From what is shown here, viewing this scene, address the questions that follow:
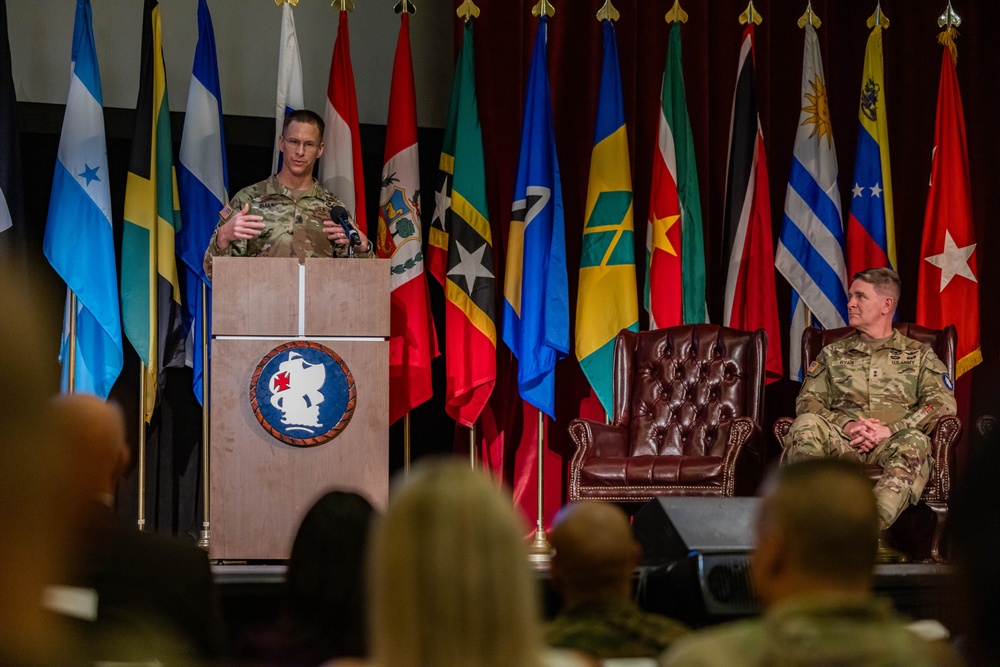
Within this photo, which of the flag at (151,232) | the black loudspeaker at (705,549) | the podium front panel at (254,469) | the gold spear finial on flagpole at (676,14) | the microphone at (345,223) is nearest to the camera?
the black loudspeaker at (705,549)

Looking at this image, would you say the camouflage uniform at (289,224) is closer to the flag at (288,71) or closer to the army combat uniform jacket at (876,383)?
the flag at (288,71)

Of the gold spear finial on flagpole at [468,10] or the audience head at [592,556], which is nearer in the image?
the audience head at [592,556]

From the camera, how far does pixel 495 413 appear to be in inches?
254

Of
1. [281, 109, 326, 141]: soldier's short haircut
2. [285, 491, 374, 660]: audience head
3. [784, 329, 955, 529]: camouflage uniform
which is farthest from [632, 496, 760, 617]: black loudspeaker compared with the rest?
[281, 109, 326, 141]: soldier's short haircut

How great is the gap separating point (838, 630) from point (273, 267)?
3.54m

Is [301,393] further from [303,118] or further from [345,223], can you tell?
[303,118]

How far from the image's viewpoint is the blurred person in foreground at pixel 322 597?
76.4 inches

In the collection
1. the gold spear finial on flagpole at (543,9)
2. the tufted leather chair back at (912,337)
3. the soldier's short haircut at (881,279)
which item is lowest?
the tufted leather chair back at (912,337)

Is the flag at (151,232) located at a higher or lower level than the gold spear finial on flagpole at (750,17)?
lower

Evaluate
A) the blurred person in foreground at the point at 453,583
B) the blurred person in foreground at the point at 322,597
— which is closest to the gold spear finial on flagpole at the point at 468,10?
the blurred person in foreground at the point at 322,597

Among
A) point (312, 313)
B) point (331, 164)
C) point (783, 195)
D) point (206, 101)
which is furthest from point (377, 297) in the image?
point (783, 195)

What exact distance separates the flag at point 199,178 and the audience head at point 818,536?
4.63 metres

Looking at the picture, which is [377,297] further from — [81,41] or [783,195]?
[783,195]

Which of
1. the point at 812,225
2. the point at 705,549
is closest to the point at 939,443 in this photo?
the point at 812,225
